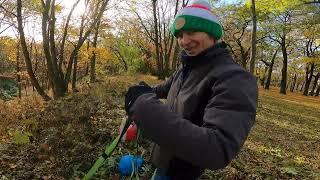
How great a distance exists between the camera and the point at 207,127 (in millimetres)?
1635

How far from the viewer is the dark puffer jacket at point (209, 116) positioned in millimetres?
1540

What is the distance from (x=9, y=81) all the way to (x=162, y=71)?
36.2 meters

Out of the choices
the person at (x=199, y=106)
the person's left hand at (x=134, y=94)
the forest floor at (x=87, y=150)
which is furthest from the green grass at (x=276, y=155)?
the person's left hand at (x=134, y=94)

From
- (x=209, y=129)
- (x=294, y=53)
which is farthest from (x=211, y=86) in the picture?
(x=294, y=53)

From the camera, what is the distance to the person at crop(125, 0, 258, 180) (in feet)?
5.08

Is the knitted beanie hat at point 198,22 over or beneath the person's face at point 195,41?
over

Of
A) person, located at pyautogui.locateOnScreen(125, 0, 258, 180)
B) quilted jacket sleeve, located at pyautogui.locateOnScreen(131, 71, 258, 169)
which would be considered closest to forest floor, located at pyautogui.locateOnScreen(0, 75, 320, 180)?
person, located at pyautogui.locateOnScreen(125, 0, 258, 180)

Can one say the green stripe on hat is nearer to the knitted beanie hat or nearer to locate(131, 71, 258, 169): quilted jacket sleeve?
the knitted beanie hat

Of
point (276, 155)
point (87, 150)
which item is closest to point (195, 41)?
point (87, 150)

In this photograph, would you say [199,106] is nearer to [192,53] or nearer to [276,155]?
[192,53]

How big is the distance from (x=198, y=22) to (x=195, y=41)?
0.11 metres

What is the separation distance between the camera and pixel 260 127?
1222cm

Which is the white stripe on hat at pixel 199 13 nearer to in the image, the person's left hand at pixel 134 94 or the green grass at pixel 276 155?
the person's left hand at pixel 134 94

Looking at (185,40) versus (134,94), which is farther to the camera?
(185,40)
